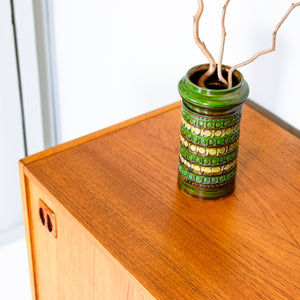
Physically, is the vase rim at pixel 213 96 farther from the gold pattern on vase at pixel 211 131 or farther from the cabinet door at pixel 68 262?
the cabinet door at pixel 68 262

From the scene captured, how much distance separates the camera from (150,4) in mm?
1235

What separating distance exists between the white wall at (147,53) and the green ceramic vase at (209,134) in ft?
0.76

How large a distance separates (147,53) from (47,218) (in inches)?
22.5

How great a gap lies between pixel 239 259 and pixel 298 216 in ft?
0.47

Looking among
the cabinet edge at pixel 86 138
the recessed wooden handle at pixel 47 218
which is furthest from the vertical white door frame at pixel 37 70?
Answer: the recessed wooden handle at pixel 47 218

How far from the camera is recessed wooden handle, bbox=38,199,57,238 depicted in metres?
0.89

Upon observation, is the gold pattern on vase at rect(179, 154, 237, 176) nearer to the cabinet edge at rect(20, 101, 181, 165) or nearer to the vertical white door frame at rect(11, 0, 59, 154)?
the cabinet edge at rect(20, 101, 181, 165)

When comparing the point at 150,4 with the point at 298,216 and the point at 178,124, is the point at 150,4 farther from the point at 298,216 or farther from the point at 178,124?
the point at 298,216

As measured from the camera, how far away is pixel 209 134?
30.3 inches

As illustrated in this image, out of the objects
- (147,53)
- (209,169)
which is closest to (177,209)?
(209,169)

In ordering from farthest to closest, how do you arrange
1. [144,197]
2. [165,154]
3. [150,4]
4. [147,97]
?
[147,97] < [150,4] < [165,154] < [144,197]

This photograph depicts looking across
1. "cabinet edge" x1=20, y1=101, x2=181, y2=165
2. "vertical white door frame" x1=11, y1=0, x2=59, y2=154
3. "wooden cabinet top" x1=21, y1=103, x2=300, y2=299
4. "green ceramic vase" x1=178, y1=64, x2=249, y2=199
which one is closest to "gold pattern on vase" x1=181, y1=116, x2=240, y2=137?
"green ceramic vase" x1=178, y1=64, x2=249, y2=199

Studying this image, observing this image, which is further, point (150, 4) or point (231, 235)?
point (150, 4)

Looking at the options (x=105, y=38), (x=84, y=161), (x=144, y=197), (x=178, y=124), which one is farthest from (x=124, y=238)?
(x=105, y=38)
